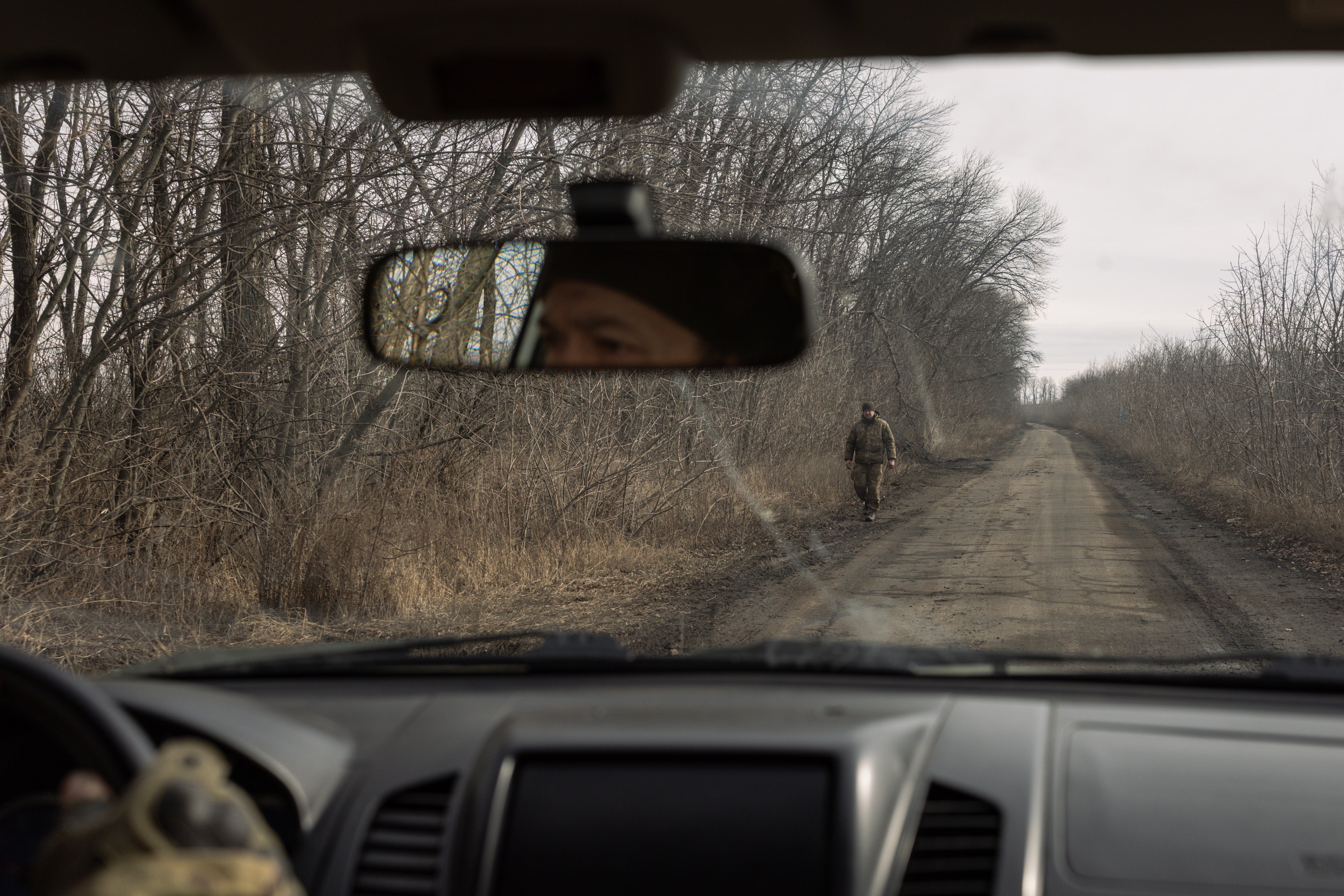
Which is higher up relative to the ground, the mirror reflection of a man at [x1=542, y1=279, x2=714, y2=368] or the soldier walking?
the mirror reflection of a man at [x1=542, y1=279, x2=714, y2=368]

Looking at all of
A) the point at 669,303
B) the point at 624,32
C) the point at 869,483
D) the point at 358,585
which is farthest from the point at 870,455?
the point at 624,32

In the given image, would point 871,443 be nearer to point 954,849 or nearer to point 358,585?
point 358,585

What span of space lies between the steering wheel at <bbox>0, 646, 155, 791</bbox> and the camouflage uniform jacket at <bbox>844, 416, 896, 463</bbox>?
15.5 meters

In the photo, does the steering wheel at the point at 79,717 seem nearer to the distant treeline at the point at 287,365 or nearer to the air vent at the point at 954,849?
the air vent at the point at 954,849

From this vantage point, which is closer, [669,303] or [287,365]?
[669,303]

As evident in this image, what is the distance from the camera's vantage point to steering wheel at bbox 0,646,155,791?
1.88 metres

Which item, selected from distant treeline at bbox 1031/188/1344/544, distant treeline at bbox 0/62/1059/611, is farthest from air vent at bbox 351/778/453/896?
distant treeline at bbox 1031/188/1344/544

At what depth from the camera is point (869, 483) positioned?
16.7m

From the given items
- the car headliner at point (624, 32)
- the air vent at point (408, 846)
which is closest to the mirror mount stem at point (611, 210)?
the car headliner at point (624, 32)

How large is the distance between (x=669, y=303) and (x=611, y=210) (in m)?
0.37

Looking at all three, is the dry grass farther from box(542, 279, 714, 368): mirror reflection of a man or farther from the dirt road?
box(542, 279, 714, 368): mirror reflection of a man

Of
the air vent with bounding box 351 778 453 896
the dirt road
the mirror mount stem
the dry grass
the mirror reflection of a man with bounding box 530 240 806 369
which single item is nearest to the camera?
the air vent with bounding box 351 778 453 896

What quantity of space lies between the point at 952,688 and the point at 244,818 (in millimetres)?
1943

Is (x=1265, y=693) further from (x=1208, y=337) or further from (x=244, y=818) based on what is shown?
(x=1208, y=337)
